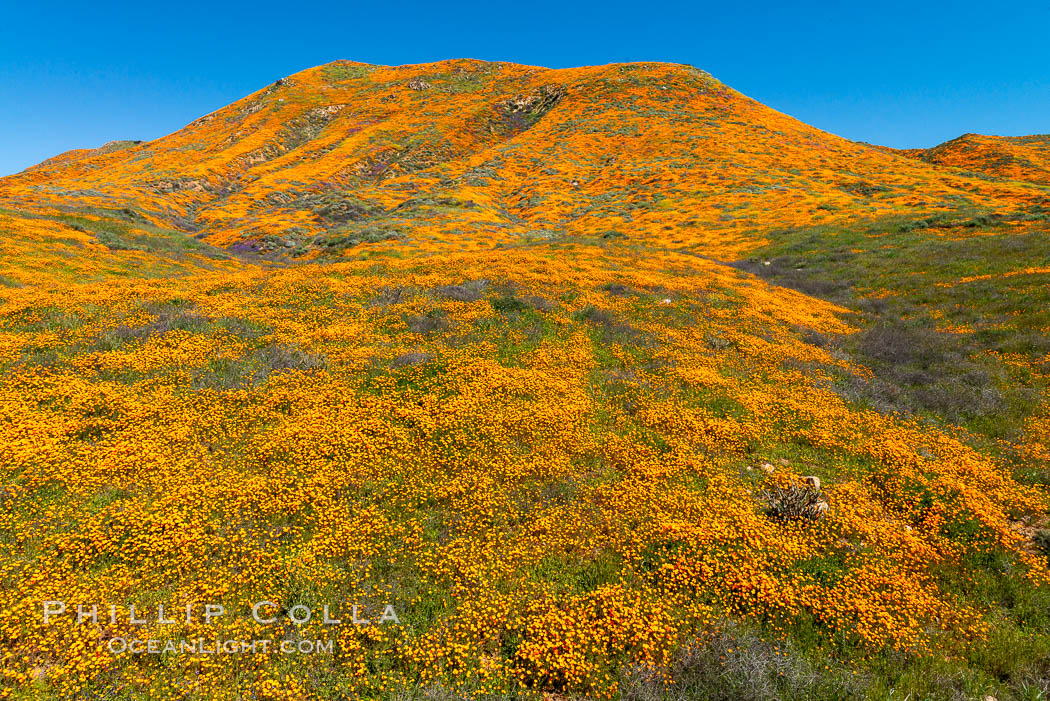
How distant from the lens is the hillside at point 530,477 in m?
5.37

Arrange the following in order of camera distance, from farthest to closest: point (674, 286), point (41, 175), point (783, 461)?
1. point (41, 175)
2. point (674, 286)
3. point (783, 461)

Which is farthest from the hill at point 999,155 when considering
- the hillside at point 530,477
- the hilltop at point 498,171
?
the hillside at point 530,477

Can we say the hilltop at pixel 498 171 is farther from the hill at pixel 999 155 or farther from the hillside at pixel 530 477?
the hillside at pixel 530 477

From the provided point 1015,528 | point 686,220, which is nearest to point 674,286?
point 1015,528

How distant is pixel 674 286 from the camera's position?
22.3 meters

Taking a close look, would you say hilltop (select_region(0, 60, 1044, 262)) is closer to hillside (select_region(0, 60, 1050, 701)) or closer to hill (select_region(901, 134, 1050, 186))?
hill (select_region(901, 134, 1050, 186))

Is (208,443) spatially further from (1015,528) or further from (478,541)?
(1015,528)

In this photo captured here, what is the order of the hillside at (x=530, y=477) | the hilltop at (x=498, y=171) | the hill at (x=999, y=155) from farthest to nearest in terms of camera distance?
the hill at (x=999, y=155), the hilltop at (x=498, y=171), the hillside at (x=530, y=477)

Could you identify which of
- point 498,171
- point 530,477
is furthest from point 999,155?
point 530,477

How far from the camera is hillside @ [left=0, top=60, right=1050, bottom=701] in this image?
537 centimetres

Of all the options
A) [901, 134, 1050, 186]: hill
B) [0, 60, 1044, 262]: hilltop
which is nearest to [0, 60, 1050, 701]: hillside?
[0, 60, 1044, 262]: hilltop

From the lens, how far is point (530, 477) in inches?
342

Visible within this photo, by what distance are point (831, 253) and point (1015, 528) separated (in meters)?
31.4

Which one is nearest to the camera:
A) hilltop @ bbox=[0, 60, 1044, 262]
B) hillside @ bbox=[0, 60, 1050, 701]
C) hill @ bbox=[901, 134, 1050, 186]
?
hillside @ bbox=[0, 60, 1050, 701]
